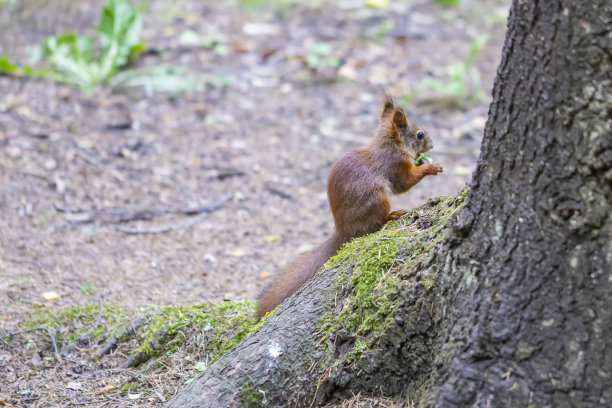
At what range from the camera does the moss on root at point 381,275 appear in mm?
1979

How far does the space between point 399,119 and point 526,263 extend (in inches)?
62.2

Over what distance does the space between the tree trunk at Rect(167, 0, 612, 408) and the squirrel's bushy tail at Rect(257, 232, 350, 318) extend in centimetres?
63

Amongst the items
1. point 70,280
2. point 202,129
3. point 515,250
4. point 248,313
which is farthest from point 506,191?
point 202,129

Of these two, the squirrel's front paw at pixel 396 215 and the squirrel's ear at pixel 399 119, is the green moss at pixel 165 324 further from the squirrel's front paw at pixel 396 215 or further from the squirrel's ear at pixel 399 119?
the squirrel's ear at pixel 399 119

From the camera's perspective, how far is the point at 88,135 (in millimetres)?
5617

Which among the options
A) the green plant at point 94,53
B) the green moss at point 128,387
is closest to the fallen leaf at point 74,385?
the green moss at point 128,387

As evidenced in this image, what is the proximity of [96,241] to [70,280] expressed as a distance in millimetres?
597

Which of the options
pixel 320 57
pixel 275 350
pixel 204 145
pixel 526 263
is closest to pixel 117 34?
pixel 204 145

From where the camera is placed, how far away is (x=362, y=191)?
8.96 ft

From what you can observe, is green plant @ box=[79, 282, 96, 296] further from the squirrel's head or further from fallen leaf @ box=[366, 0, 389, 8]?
fallen leaf @ box=[366, 0, 389, 8]

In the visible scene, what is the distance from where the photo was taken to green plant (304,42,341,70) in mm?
6973

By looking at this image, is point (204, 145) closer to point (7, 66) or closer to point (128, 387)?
point (7, 66)

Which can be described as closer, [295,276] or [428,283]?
[428,283]

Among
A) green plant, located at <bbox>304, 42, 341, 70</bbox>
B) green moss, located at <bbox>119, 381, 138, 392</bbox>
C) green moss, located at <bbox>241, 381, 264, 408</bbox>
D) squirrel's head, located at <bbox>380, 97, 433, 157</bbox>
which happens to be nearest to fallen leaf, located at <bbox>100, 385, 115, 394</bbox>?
green moss, located at <bbox>119, 381, 138, 392</bbox>
